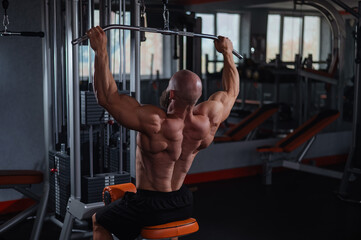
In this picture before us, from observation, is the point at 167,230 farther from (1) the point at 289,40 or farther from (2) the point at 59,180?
(1) the point at 289,40

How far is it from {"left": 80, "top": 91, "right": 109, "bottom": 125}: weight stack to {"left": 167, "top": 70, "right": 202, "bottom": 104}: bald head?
836mm

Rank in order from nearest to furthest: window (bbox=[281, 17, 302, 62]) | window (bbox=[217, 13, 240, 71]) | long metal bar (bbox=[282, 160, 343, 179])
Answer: long metal bar (bbox=[282, 160, 343, 179])
window (bbox=[217, 13, 240, 71])
window (bbox=[281, 17, 302, 62])

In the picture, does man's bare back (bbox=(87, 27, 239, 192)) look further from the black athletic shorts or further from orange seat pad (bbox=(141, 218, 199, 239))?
orange seat pad (bbox=(141, 218, 199, 239))

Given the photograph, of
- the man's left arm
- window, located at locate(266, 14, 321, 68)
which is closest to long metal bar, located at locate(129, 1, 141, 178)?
the man's left arm

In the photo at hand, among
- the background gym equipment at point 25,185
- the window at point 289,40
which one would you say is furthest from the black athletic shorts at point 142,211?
the window at point 289,40

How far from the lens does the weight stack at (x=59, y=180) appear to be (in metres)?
3.19

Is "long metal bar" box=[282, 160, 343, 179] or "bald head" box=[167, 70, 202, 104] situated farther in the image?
"long metal bar" box=[282, 160, 343, 179]

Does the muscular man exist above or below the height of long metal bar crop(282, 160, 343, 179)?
above

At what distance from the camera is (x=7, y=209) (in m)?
4.12

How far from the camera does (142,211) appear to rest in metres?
2.33

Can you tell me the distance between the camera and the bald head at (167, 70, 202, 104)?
2229mm

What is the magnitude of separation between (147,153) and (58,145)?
4.69 feet

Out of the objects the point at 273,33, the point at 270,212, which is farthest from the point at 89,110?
the point at 273,33

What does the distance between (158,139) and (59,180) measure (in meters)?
1.30
